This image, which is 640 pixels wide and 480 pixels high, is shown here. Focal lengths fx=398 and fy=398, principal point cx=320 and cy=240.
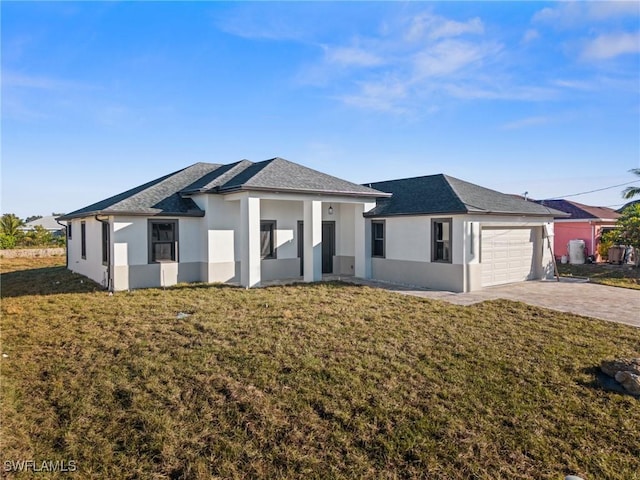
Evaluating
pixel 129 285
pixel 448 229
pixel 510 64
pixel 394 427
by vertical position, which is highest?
pixel 510 64

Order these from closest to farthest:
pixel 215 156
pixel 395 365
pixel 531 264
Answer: pixel 395 365 → pixel 531 264 → pixel 215 156

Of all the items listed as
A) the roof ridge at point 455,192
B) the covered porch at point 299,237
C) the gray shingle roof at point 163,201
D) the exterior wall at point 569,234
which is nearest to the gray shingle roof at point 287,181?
the covered porch at point 299,237

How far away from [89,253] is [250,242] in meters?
7.80

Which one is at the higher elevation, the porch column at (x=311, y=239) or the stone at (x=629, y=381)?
the porch column at (x=311, y=239)

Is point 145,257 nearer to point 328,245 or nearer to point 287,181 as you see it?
point 287,181

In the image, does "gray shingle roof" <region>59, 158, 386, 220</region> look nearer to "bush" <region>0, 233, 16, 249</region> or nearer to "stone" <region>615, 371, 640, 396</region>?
"stone" <region>615, 371, 640, 396</region>

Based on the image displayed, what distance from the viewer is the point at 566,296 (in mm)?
12797

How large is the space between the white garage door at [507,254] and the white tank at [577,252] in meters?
8.50

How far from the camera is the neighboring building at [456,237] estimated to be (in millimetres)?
13772

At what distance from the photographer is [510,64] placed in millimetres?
14609

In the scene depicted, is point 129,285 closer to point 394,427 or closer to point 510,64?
point 394,427

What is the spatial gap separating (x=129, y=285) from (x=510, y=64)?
15735 millimetres

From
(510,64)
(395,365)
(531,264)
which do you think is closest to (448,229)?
(531,264)

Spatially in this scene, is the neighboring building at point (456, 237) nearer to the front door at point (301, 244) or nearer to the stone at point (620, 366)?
the front door at point (301, 244)
